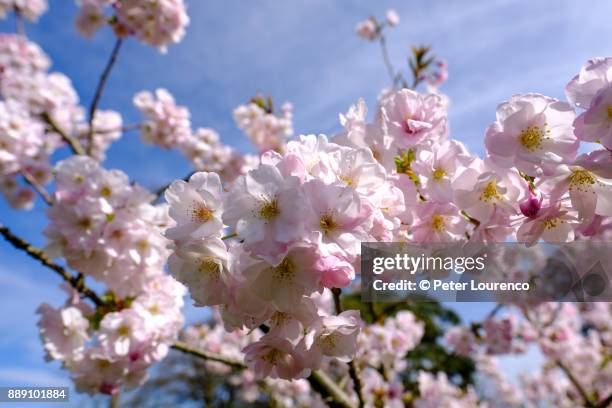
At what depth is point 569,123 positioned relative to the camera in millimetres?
1114

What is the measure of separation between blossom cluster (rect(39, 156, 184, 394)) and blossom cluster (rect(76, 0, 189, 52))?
2636mm

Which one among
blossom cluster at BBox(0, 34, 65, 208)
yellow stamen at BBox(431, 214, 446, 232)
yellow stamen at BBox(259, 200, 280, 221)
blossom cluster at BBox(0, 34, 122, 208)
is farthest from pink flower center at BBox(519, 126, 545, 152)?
blossom cluster at BBox(0, 34, 65, 208)

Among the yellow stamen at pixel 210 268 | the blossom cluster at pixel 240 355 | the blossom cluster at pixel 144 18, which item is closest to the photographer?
the yellow stamen at pixel 210 268

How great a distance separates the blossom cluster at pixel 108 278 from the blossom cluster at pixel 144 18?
2.64 m

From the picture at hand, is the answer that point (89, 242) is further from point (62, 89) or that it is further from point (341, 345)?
point (62, 89)

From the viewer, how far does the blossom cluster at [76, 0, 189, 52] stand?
423 cm

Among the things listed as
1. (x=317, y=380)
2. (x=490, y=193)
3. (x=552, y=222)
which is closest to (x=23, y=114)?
(x=317, y=380)

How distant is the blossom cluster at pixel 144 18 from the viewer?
4227 millimetres

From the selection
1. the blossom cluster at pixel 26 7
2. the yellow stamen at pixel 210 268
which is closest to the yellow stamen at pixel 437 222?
the yellow stamen at pixel 210 268

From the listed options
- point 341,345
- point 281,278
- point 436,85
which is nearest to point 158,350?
point 341,345

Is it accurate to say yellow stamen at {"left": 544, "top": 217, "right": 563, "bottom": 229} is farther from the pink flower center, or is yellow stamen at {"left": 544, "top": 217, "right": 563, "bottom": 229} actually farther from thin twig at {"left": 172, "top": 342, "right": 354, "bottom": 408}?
thin twig at {"left": 172, "top": 342, "right": 354, "bottom": 408}

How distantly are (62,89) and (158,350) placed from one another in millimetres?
4340

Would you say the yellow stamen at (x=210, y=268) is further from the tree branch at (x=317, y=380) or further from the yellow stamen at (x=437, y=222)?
the tree branch at (x=317, y=380)

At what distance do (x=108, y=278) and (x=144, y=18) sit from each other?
320 centimetres
